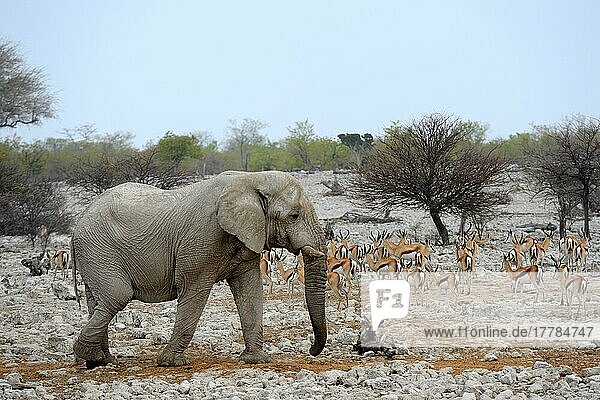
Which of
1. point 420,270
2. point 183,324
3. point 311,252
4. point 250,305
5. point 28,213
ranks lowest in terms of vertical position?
point 183,324

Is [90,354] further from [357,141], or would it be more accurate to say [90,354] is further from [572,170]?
[357,141]

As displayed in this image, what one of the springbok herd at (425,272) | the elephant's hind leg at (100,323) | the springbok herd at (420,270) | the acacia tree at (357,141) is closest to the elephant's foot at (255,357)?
the elephant's hind leg at (100,323)

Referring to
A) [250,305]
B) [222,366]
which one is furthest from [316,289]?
[222,366]

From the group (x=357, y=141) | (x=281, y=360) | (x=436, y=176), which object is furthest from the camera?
(x=357, y=141)

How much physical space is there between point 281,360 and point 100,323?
6.10 ft

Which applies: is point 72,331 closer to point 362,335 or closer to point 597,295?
point 362,335

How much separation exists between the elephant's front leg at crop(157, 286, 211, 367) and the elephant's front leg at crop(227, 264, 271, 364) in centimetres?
44

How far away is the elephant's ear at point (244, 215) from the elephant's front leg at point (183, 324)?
29.4 inches

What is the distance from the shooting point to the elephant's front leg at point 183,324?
9023 millimetres

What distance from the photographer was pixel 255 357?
9.17 m

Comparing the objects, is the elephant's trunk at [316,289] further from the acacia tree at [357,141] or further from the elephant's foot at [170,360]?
the acacia tree at [357,141]

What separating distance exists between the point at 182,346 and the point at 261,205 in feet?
5.32

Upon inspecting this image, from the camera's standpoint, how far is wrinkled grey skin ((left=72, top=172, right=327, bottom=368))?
8.84 meters

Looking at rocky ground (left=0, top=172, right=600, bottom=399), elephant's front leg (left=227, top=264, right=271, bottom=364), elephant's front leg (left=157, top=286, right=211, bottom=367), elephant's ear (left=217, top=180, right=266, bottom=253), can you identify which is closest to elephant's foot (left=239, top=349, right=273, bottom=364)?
elephant's front leg (left=227, top=264, right=271, bottom=364)
